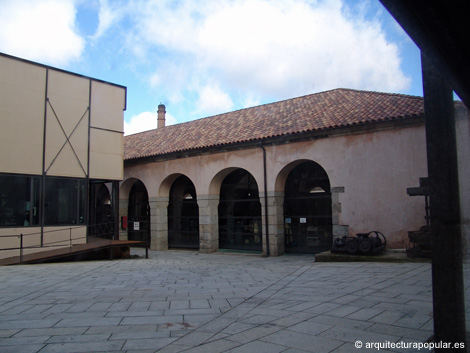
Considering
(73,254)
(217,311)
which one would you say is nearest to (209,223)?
(73,254)

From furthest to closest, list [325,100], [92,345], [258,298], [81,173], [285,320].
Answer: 1. [325,100]
2. [81,173]
3. [258,298]
4. [285,320]
5. [92,345]

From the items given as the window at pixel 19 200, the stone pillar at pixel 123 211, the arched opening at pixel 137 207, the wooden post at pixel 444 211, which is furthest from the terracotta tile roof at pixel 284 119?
the wooden post at pixel 444 211

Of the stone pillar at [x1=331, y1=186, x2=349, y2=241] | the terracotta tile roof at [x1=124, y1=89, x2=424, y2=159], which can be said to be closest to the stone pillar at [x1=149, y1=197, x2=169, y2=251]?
the terracotta tile roof at [x1=124, y1=89, x2=424, y2=159]

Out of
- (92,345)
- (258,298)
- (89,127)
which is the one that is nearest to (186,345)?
(92,345)

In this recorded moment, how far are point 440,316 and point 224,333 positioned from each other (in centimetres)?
224

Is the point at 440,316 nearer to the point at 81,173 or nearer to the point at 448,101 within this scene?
the point at 448,101

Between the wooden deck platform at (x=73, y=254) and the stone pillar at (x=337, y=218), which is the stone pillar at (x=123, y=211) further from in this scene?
the stone pillar at (x=337, y=218)

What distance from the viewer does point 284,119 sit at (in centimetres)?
1469

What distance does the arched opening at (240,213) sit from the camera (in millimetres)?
15039

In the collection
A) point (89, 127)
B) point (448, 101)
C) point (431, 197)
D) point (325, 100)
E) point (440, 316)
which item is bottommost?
point (440, 316)

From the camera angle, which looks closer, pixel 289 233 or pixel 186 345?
pixel 186 345

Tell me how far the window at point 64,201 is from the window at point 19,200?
1.28 feet

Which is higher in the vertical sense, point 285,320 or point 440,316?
point 440,316

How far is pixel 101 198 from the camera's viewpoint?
838 inches
